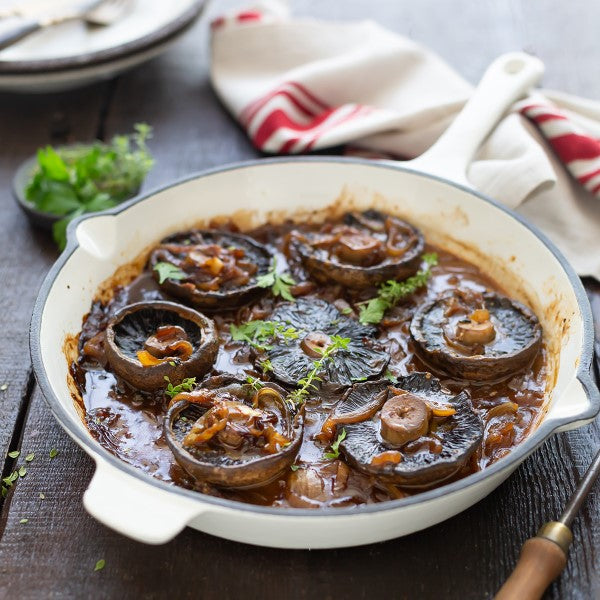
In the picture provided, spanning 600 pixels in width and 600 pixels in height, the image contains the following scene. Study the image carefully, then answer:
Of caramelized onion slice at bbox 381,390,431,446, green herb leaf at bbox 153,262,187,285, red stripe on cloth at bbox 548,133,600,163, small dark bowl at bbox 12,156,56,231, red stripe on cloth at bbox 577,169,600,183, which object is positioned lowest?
small dark bowl at bbox 12,156,56,231

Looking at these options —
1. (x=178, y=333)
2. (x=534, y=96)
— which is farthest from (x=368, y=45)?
(x=178, y=333)

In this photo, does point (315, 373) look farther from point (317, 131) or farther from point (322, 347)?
point (317, 131)

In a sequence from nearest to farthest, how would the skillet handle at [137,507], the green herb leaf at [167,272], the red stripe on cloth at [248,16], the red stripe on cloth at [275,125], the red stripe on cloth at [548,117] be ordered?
the skillet handle at [137,507] < the green herb leaf at [167,272] < the red stripe on cloth at [548,117] < the red stripe on cloth at [275,125] < the red stripe on cloth at [248,16]

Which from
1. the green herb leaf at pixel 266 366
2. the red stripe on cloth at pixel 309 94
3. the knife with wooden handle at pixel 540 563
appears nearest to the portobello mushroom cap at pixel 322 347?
the green herb leaf at pixel 266 366

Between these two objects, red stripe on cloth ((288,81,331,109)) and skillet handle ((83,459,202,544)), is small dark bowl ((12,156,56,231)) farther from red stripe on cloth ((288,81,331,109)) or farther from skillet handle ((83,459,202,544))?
skillet handle ((83,459,202,544))

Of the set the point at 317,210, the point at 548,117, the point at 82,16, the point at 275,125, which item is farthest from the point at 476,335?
the point at 82,16

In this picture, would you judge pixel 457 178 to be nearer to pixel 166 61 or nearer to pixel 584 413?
pixel 584 413

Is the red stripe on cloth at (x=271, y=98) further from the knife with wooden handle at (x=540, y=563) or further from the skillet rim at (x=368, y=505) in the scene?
the knife with wooden handle at (x=540, y=563)

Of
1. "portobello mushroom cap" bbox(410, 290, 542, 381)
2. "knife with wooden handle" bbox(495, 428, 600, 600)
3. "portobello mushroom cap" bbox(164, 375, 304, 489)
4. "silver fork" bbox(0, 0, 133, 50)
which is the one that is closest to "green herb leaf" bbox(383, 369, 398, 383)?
"portobello mushroom cap" bbox(410, 290, 542, 381)
